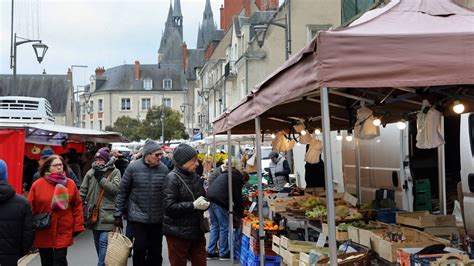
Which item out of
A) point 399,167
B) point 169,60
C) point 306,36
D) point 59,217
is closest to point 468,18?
point 59,217

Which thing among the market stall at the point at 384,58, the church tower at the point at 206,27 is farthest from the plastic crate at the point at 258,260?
the church tower at the point at 206,27

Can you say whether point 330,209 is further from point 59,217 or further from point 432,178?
point 432,178

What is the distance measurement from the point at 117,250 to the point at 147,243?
1.47 ft

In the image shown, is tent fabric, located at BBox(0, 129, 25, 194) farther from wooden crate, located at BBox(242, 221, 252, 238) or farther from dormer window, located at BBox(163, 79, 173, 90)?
dormer window, located at BBox(163, 79, 173, 90)

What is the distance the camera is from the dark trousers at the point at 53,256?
6.94m

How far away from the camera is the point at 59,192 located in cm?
687

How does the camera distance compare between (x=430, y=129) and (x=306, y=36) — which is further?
(x=306, y=36)

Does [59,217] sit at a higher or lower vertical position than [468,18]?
lower

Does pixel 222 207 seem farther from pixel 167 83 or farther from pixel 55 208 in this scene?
pixel 167 83

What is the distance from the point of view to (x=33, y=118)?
679 inches

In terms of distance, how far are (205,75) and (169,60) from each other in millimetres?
47647

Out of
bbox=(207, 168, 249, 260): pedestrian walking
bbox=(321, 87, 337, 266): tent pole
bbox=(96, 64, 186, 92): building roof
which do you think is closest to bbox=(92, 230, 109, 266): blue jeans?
bbox=(207, 168, 249, 260): pedestrian walking

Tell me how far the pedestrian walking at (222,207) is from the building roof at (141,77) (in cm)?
8809

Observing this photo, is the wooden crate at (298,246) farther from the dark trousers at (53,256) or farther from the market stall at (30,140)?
the market stall at (30,140)
